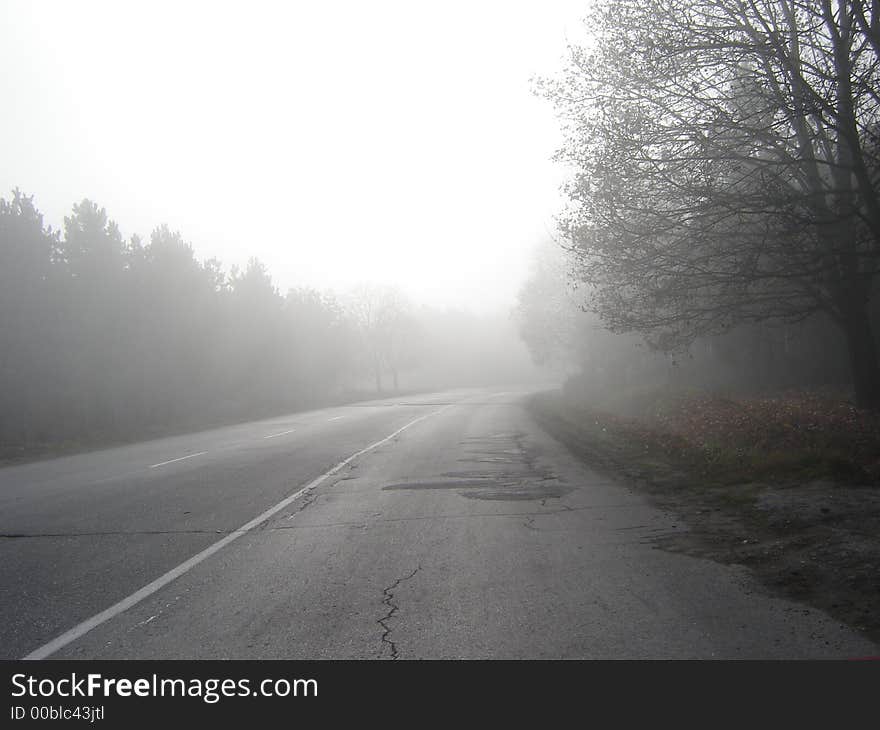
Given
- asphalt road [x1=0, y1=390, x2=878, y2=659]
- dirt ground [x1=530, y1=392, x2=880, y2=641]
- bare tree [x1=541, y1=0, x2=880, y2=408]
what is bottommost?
dirt ground [x1=530, y1=392, x2=880, y2=641]

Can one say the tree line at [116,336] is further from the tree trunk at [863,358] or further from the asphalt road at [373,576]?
the tree trunk at [863,358]

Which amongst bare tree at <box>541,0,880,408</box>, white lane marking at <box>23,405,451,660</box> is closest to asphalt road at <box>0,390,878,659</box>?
white lane marking at <box>23,405,451,660</box>

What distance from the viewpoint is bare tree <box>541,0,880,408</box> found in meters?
11.0

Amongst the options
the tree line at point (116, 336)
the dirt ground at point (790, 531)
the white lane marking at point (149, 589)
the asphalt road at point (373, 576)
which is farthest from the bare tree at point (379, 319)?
the white lane marking at point (149, 589)

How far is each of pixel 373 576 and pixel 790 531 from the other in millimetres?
4280

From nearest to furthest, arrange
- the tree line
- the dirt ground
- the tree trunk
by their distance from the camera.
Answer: the dirt ground
the tree trunk
the tree line

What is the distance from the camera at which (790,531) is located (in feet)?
21.4

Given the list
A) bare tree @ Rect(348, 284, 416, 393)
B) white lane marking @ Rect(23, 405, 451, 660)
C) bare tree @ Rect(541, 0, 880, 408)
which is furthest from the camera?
bare tree @ Rect(348, 284, 416, 393)

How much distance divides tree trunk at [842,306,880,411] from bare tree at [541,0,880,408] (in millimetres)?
23

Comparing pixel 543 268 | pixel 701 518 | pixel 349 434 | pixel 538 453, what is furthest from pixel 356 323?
pixel 701 518

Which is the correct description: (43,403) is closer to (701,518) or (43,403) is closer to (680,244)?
(680,244)

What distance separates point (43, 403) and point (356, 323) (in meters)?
41.4

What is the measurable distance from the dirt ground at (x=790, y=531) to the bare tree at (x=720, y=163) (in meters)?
4.52

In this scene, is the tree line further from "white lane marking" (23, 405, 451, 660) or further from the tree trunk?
the tree trunk
